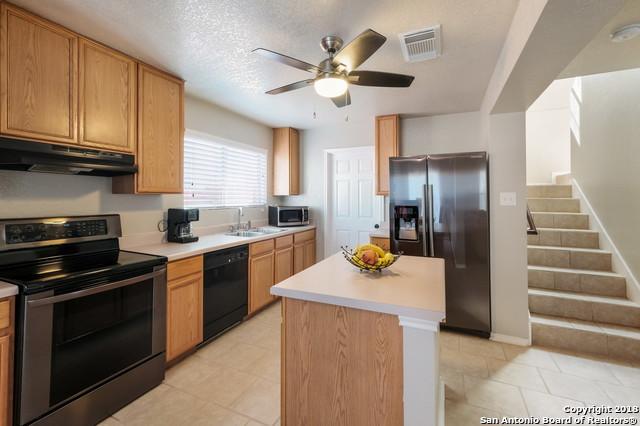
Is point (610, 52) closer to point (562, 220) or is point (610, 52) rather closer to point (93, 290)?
point (562, 220)

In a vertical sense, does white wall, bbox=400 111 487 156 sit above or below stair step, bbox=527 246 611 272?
above

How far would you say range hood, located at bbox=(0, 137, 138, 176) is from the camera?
1.58 meters

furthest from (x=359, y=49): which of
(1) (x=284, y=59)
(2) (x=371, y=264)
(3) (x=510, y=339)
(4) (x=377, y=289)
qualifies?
(3) (x=510, y=339)

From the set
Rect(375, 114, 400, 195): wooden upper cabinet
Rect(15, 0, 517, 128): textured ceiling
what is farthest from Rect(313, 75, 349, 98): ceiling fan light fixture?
Rect(375, 114, 400, 195): wooden upper cabinet

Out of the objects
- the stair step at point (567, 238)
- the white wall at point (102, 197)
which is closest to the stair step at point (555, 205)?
the stair step at point (567, 238)

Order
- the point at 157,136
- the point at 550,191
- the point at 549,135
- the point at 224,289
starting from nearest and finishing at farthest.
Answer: the point at 157,136, the point at 224,289, the point at 550,191, the point at 549,135

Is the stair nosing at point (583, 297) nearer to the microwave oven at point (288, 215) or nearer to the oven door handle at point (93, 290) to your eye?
the microwave oven at point (288, 215)

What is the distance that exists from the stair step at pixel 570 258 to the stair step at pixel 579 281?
0.08 meters

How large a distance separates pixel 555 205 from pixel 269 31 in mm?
4112

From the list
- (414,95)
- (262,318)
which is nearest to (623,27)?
(414,95)

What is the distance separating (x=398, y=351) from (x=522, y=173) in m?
2.28

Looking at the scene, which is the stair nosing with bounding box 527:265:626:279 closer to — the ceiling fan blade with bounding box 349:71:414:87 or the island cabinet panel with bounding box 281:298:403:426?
the ceiling fan blade with bounding box 349:71:414:87

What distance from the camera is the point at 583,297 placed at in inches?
107

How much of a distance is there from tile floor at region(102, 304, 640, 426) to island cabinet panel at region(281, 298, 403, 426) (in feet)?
1.92
